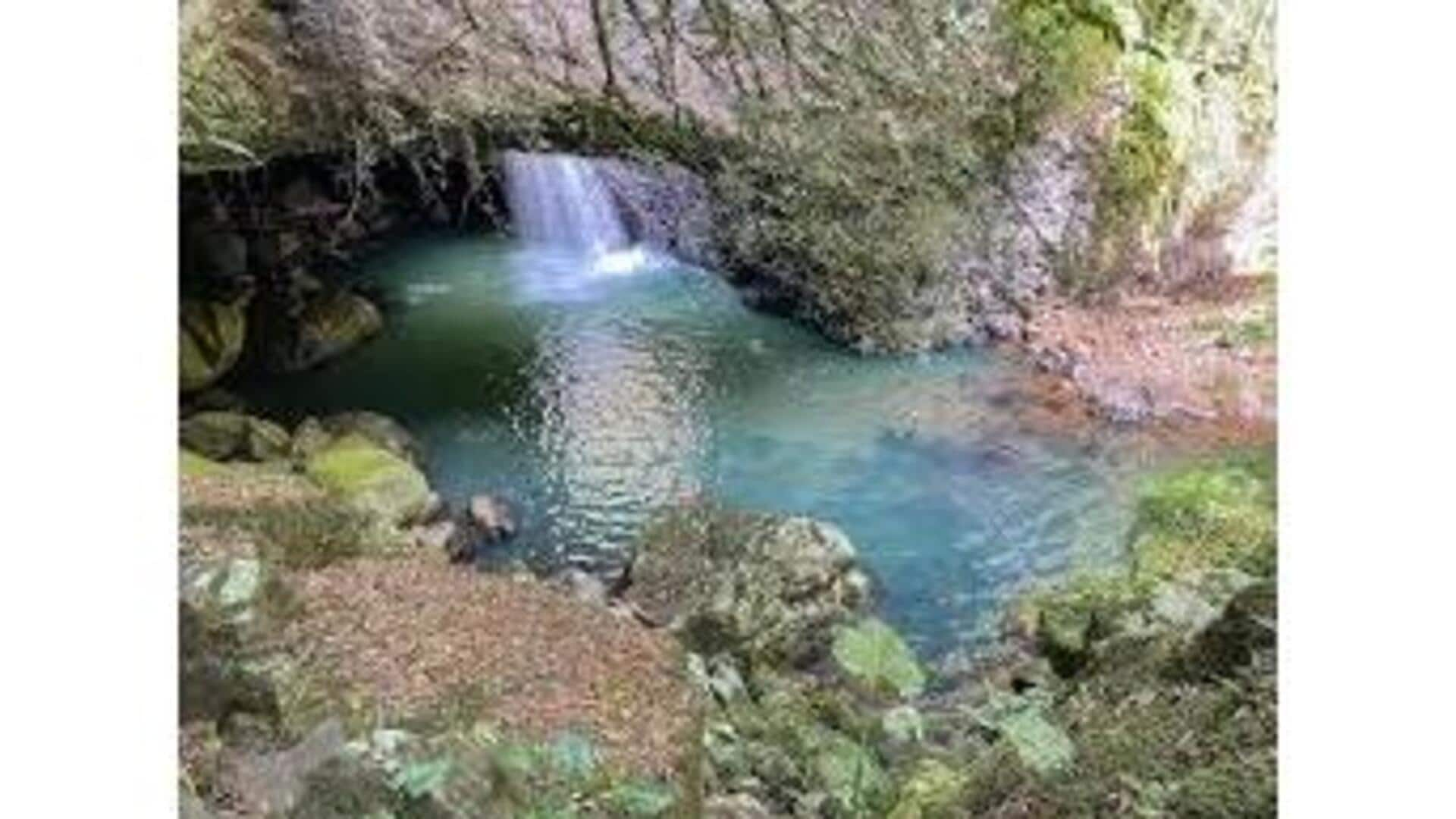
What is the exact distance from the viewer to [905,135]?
2.88 m

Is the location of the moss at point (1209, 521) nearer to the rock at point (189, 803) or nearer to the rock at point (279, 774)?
the rock at point (279, 774)

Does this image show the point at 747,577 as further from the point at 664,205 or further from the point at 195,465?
the point at 195,465

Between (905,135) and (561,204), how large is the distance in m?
0.47

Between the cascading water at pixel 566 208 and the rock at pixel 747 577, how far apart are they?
0.35m

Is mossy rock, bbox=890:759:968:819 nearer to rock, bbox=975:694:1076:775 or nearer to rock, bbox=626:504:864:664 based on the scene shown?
rock, bbox=975:694:1076:775

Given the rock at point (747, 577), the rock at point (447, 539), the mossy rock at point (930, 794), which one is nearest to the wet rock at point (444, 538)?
the rock at point (447, 539)

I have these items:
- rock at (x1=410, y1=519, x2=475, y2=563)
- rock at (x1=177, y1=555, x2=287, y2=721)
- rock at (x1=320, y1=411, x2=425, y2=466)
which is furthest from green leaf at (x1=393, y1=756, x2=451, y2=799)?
rock at (x1=320, y1=411, x2=425, y2=466)

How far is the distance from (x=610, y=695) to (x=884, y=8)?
35.9 inches

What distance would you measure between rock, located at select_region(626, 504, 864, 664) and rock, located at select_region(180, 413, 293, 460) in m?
0.49

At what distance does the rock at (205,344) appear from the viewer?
2697 millimetres

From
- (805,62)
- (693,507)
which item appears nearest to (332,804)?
(693,507)

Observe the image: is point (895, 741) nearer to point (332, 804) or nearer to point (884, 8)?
point (332, 804)

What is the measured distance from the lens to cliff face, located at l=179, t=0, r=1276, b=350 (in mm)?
2777
